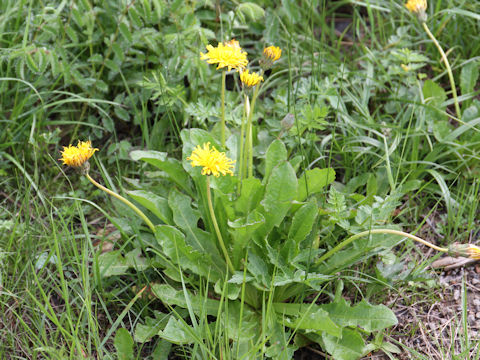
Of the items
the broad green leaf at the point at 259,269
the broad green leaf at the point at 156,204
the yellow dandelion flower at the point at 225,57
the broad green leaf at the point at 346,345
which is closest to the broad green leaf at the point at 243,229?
the broad green leaf at the point at 259,269

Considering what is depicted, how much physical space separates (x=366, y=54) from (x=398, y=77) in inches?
8.7

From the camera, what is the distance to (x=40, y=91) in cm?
271

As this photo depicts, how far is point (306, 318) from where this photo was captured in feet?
6.07

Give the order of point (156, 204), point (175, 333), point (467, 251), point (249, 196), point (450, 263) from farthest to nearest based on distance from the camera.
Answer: point (450, 263) < point (156, 204) < point (249, 196) < point (175, 333) < point (467, 251)

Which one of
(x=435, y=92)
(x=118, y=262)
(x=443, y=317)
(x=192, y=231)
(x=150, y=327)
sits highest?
(x=435, y=92)

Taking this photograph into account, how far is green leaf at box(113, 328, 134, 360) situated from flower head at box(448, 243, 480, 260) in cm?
A: 116

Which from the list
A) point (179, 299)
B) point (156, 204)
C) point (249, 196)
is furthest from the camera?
point (156, 204)

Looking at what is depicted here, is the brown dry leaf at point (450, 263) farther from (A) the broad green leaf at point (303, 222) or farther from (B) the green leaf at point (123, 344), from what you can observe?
(B) the green leaf at point (123, 344)

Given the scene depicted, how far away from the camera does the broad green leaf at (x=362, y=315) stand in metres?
1.84

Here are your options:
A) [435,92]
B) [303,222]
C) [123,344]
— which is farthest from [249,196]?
[435,92]

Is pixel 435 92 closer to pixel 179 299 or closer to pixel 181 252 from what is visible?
pixel 181 252

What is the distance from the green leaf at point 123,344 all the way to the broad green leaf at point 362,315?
0.71 m

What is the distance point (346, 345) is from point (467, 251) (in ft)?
1.73

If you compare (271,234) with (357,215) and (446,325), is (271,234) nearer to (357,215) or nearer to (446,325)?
(357,215)
